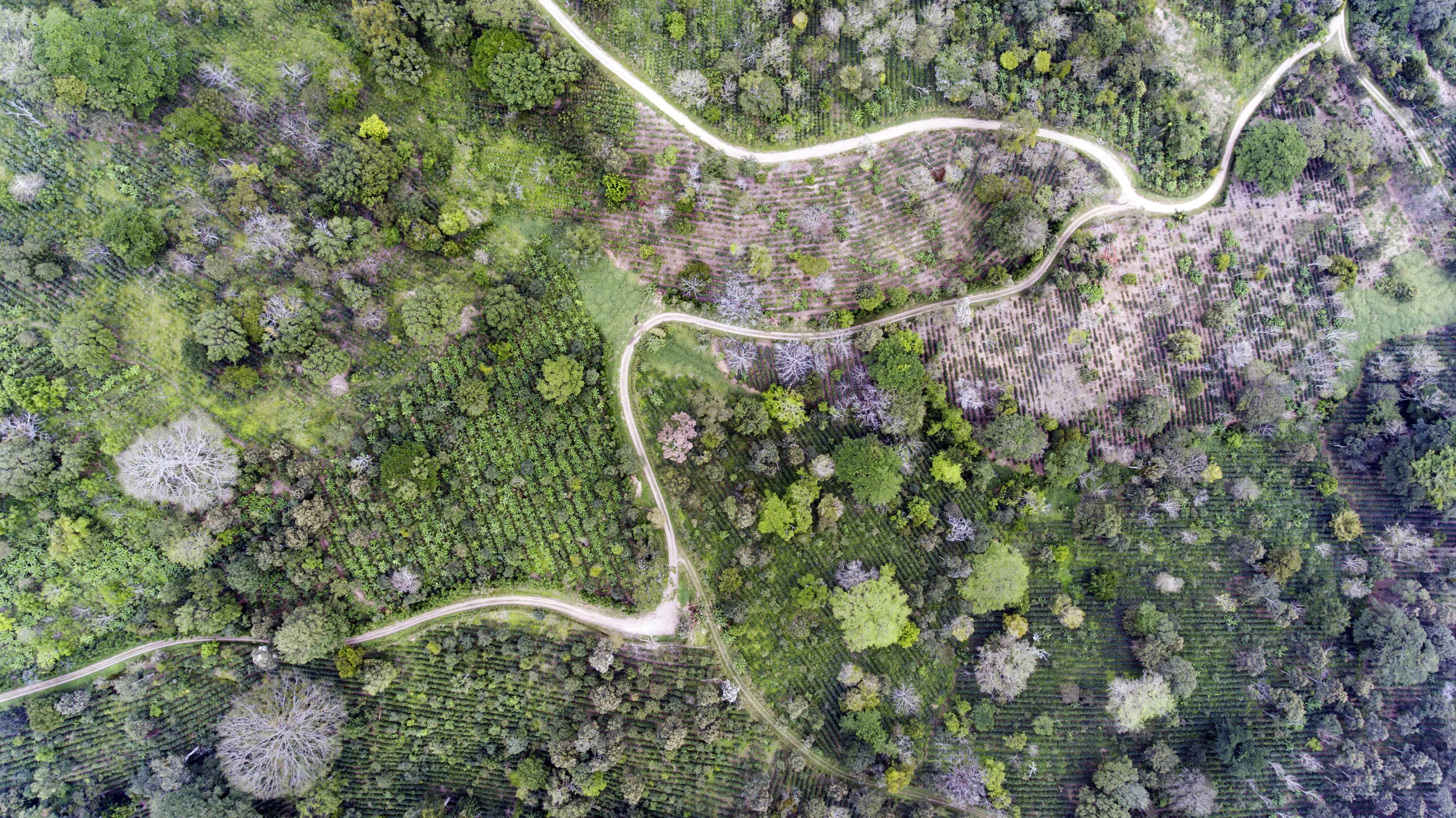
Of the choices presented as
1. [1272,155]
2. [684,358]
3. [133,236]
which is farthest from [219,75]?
[1272,155]

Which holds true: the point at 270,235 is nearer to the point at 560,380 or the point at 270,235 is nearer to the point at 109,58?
the point at 109,58

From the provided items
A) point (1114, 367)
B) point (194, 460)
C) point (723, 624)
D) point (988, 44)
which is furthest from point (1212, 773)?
point (194, 460)

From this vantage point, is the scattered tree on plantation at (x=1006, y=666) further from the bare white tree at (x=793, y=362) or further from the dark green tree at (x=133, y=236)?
the dark green tree at (x=133, y=236)

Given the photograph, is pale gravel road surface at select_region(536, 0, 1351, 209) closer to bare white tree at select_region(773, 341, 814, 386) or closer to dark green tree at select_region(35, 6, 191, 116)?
bare white tree at select_region(773, 341, 814, 386)

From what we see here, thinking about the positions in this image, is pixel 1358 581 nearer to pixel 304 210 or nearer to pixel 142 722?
pixel 304 210

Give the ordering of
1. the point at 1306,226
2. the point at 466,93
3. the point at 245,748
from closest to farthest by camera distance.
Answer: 1. the point at 245,748
2. the point at 466,93
3. the point at 1306,226

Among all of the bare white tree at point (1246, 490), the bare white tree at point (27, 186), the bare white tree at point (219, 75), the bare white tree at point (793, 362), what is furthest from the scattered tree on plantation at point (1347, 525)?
the bare white tree at point (27, 186)

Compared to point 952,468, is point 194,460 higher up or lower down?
lower down
